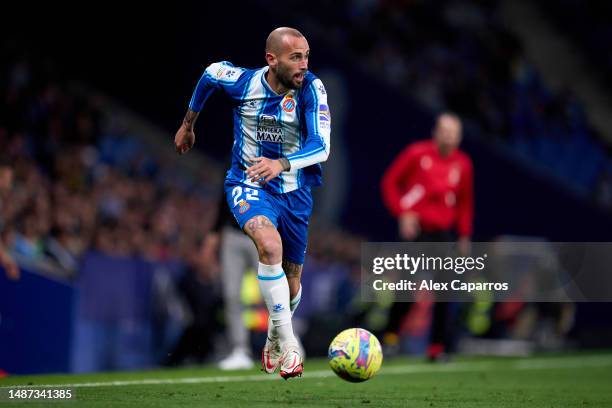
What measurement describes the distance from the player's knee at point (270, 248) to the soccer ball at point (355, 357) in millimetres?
653

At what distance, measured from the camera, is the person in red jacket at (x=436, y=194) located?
35.9 feet

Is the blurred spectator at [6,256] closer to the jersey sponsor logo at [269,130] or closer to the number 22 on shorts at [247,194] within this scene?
the number 22 on shorts at [247,194]

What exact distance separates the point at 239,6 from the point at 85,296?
7416mm

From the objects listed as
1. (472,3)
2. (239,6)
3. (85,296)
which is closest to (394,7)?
(472,3)

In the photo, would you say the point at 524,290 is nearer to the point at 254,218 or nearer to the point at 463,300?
the point at 463,300

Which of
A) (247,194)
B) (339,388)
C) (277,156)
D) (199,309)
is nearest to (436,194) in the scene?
(199,309)

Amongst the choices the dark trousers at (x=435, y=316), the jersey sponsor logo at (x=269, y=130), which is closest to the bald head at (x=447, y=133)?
the dark trousers at (x=435, y=316)

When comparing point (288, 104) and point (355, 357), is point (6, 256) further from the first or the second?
point (355, 357)

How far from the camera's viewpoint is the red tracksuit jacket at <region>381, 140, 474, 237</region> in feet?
35.9

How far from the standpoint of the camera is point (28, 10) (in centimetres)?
1752

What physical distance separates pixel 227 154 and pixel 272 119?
33.4ft

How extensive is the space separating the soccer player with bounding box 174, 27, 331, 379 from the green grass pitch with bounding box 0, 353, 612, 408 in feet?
1.19

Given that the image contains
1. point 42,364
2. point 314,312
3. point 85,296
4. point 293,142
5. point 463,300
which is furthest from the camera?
point 463,300

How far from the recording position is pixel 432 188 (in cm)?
1097
